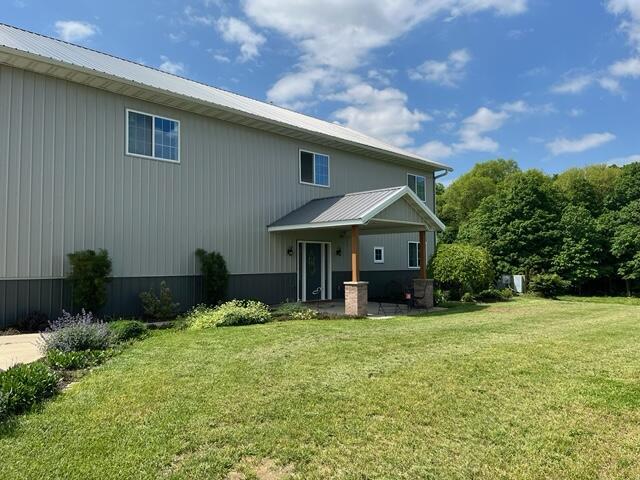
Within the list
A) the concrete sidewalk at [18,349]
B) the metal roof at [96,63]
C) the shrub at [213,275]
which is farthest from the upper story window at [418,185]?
the concrete sidewalk at [18,349]

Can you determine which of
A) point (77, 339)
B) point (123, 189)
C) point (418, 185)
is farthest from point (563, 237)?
point (77, 339)

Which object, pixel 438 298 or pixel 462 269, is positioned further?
pixel 462 269

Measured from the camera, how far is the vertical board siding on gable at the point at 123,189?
9648 millimetres

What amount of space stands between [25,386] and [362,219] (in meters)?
8.29

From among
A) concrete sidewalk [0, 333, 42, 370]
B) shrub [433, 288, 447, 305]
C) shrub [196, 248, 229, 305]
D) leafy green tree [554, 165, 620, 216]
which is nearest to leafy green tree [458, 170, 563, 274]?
leafy green tree [554, 165, 620, 216]

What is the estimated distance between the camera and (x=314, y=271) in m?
15.9

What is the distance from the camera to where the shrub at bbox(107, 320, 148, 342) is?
7954 millimetres

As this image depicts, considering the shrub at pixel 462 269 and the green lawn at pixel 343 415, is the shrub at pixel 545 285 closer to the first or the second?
the shrub at pixel 462 269

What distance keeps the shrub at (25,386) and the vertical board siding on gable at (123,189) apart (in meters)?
5.27

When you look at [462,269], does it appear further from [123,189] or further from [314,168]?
[123,189]

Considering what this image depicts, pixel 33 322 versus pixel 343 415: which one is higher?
pixel 33 322

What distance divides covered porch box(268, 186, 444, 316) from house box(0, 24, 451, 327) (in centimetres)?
6

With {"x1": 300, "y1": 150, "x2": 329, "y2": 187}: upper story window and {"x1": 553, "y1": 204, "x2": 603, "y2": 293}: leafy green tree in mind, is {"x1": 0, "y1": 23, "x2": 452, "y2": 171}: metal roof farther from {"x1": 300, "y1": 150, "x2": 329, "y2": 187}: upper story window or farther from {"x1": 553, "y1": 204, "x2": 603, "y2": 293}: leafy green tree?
{"x1": 553, "y1": 204, "x2": 603, "y2": 293}: leafy green tree

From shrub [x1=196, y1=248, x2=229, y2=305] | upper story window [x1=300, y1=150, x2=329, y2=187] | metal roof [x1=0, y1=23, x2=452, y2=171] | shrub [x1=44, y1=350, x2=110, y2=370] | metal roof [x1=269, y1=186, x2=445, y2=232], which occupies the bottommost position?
shrub [x1=44, y1=350, x2=110, y2=370]
